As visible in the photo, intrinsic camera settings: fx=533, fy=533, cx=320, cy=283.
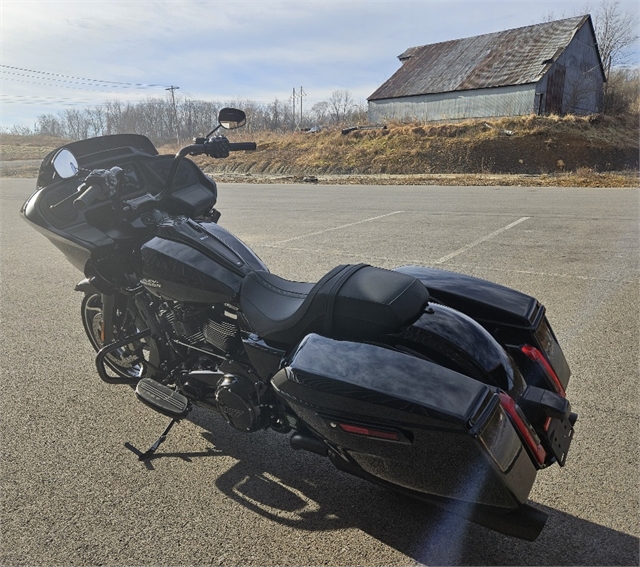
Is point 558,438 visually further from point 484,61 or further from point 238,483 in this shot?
point 484,61

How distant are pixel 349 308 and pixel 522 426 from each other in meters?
0.78

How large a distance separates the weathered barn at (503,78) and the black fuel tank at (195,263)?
38.0m

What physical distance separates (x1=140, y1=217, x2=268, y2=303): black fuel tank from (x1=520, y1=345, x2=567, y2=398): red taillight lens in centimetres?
139

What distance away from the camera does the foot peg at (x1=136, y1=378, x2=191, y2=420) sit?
2.95 meters

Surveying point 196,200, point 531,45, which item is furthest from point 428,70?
point 196,200

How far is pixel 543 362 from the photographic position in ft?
7.86

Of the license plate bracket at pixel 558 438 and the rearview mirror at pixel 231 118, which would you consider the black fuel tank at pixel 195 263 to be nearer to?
the rearview mirror at pixel 231 118

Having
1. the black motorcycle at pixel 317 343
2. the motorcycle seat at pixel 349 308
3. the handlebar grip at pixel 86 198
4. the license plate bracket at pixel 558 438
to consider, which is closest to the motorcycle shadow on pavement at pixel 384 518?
the black motorcycle at pixel 317 343

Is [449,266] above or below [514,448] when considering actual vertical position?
below

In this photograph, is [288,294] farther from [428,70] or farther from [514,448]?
[428,70]

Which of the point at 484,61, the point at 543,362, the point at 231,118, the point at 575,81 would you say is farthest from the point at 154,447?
the point at 575,81

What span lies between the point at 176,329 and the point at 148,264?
1.34 feet

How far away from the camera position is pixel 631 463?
2844 millimetres

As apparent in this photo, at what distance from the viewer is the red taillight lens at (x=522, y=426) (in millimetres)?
1872
